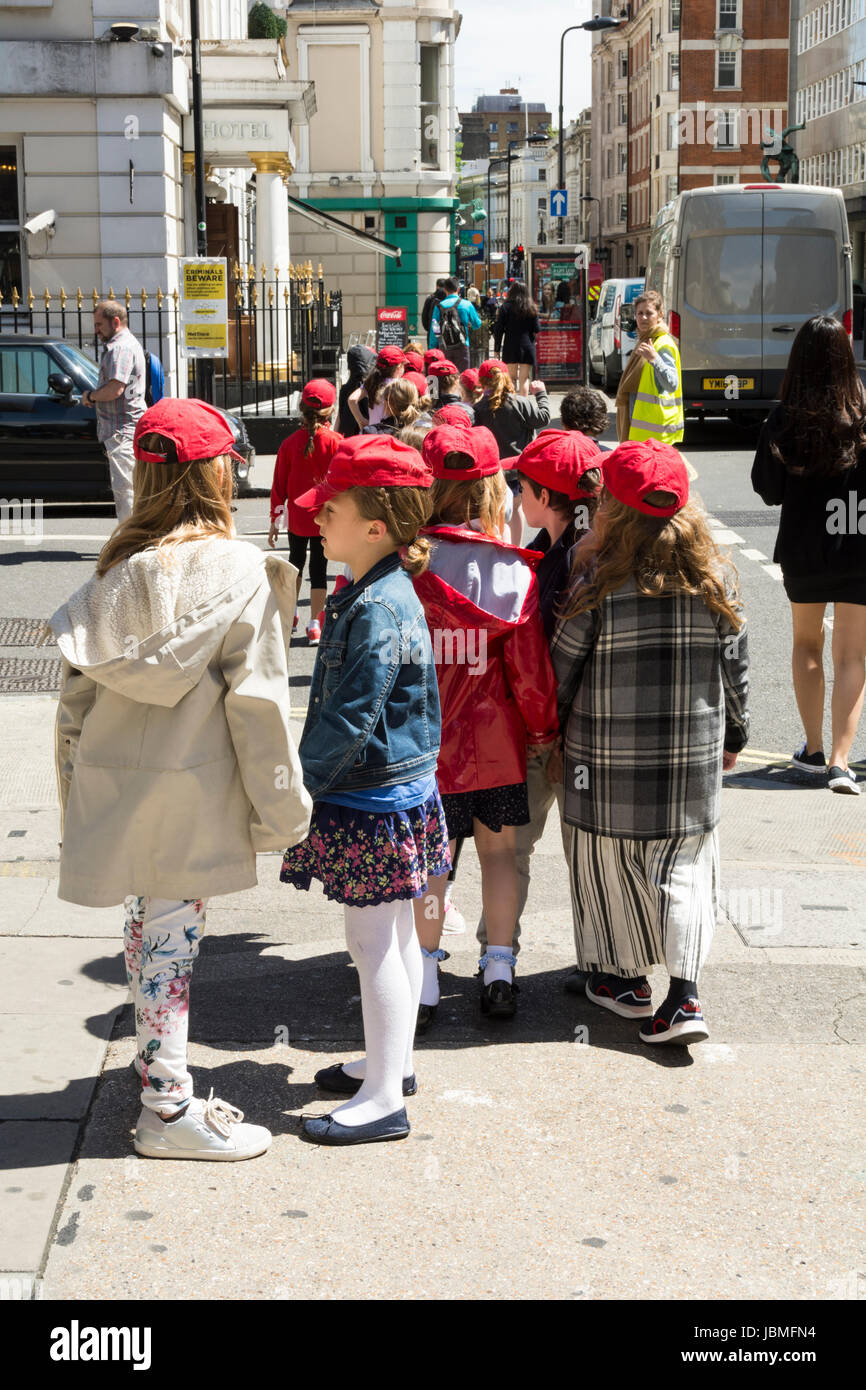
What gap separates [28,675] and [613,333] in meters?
23.1

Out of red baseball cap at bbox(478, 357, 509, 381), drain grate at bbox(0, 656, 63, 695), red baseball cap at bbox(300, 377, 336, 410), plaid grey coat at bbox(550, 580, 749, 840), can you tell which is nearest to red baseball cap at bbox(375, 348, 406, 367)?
red baseball cap at bbox(478, 357, 509, 381)

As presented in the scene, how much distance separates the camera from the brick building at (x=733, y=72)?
80438 millimetres

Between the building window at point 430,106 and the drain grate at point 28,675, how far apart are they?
3964cm

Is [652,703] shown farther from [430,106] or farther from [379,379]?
[430,106]

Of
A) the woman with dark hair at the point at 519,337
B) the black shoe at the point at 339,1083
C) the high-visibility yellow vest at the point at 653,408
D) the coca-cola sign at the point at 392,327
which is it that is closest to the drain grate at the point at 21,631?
the high-visibility yellow vest at the point at 653,408

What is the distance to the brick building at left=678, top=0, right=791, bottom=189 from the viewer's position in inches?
3167

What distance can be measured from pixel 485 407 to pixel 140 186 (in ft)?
37.8

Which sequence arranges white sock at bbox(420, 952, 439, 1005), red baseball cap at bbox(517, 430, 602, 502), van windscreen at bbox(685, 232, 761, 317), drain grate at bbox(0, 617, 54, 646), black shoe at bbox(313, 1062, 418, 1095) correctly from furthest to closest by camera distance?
van windscreen at bbox(685, 232, 761, 317), drain grate at bbox(0, 617, 54, 646), red baseball cap at bbox(517, 430, 602, 502), white sock at bbox(420, 952, 439, 1005), black shoe at bbox(313, 1062, 418, 1095)

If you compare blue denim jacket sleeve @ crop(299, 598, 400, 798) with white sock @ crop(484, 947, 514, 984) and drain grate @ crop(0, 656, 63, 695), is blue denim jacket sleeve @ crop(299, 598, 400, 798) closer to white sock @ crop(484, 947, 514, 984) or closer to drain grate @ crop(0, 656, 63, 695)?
white sock @ crop(484, 947, 514, 984)

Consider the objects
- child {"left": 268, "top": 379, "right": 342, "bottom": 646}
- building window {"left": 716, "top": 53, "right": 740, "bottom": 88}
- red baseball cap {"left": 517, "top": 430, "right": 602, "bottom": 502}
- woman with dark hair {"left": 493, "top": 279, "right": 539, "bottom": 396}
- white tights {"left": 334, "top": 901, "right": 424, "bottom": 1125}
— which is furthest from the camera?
building window {"left": 716, "top": 53, "right": 740, "bottom": 88}

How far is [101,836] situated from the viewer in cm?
346

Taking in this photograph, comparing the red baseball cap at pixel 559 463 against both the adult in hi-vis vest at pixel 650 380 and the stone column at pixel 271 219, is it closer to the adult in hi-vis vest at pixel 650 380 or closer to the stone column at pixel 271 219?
the adult in hi-vis vest at pixel 650 380

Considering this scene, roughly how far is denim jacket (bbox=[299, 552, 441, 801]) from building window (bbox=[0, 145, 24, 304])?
19.5 meters

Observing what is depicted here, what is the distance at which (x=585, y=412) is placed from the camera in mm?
6723
